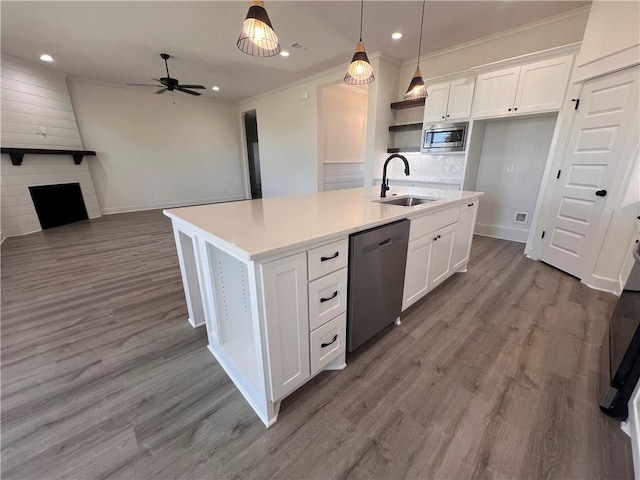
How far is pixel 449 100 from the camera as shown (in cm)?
363

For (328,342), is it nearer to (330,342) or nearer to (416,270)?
(330,342)

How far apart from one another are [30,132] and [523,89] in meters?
7.61

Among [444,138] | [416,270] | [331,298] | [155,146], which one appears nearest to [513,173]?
[444,138]

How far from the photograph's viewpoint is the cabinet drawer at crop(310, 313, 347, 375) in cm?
130

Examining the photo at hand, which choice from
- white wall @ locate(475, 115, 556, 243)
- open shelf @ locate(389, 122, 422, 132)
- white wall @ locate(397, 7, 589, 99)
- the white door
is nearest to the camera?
the white door

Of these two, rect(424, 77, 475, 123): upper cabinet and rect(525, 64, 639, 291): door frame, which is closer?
rect(525, 64, 639, 291): door frame

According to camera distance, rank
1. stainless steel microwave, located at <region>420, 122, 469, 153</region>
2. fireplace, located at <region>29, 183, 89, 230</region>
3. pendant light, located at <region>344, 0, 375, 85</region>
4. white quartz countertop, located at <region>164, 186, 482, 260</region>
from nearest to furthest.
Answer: white quartz countertop, located at <region>164, 186, 482, 260</region>
pendant light, located at <region>344, 0, 375, 85</region>
stainless steel microwave, located at <region>420, 122, 469, 153</region>
fireplace, located at <region>29, 183, 89, 230</region>

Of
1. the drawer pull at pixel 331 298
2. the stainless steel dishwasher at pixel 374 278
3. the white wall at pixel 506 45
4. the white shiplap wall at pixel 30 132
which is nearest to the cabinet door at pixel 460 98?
the white wall at pixel 506 45

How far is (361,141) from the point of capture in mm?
6242

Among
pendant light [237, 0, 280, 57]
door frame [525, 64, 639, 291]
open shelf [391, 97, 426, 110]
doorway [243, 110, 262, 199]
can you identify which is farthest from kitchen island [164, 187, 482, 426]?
doorway [243, 110, 262, 199]

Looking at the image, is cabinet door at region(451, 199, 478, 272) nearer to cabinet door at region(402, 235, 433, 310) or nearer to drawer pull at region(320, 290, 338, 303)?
cabinet door at region(402, 235, 433, 310)

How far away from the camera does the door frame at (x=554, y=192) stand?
90.4 inches

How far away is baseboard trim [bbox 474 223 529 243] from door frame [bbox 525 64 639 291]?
0.61m

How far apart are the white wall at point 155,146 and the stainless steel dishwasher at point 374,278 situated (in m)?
6.74
